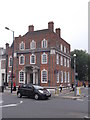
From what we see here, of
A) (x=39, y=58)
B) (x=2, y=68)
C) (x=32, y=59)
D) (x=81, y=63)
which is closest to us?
(x=39, y=58)

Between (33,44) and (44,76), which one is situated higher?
(33,44)

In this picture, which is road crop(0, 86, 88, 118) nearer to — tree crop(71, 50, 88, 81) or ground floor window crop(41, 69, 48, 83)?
ground floor window crop(41, 69, 48, 83)

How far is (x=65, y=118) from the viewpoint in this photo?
346 inches

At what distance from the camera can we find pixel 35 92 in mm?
18125

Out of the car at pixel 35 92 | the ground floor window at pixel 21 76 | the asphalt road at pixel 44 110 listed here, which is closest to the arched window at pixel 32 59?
the ground floor window at pixel 21 76

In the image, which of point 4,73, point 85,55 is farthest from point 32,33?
point 85,55

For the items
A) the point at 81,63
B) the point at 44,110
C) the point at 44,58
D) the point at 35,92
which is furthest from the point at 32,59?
the point at 81,63

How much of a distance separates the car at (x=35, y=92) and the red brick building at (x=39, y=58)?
36.6 feet

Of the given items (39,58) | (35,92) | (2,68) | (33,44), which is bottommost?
(35,92)

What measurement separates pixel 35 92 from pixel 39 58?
1454cm

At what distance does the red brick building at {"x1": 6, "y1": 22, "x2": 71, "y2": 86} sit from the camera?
30953 millimetres

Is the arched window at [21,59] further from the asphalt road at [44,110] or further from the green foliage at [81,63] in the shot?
the green foliage at [81,63]

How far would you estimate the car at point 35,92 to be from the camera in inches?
702

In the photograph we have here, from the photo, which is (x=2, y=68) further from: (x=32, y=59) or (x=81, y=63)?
(x=81, y=63)
